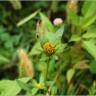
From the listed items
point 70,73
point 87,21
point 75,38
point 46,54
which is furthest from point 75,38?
point 46,54

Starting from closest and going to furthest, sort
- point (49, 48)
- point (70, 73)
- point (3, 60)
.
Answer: point (49, 48) < point (70, 73) < point (3, 60)

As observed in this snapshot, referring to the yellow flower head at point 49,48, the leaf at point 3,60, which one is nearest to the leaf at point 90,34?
the yellow flower head at point 49,48

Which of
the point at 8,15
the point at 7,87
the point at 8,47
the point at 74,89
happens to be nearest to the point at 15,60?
the point at 8,47

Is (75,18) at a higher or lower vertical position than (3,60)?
higher

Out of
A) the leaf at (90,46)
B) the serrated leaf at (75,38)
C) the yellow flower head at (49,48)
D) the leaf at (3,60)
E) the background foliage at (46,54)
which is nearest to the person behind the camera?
the yellow flower head at (49,48)

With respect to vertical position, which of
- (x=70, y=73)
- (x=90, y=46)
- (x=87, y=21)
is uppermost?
(x=87, y=21)

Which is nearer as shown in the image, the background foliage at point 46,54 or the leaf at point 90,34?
the background foliage at point 46,54

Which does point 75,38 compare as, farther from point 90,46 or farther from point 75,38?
point 90,46

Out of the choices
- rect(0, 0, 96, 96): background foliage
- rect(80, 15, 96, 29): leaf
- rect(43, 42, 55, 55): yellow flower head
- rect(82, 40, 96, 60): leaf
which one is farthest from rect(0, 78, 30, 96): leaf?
rect(80, 15, 96, 29): leaf

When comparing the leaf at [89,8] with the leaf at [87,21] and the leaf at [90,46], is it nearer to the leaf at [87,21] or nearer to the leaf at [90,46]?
the leaf at [87,21]

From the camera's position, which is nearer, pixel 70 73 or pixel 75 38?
pixel 75 38

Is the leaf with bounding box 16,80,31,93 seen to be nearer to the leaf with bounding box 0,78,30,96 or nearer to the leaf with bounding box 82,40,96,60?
the leaf with bounding box 0,78,30,96
